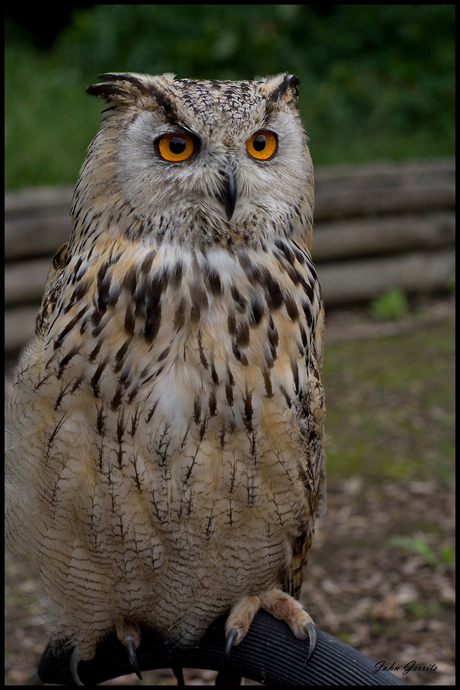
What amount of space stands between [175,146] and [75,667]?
4.29ft

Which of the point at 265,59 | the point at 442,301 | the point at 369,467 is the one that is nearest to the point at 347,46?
the point at 265,59

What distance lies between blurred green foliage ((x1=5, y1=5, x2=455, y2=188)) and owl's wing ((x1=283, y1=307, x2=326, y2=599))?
201 inches

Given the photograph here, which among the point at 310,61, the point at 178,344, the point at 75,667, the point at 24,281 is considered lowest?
the point at 75,667

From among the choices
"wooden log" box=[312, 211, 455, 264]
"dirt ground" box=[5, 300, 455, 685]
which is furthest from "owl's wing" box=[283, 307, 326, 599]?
"wooden log" box=[312, 211, 455, 264]

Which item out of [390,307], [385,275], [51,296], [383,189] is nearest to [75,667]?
[51,296]

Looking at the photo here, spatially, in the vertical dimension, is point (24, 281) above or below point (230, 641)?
above

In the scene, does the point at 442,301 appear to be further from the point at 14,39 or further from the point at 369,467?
the point at 14,39

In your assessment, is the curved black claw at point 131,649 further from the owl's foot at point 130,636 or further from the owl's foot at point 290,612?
the owl's foot at point 290,612

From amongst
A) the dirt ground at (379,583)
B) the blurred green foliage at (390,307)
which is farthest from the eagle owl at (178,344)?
the blurred green foliage at (390,307)

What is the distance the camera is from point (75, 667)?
1.91 metres

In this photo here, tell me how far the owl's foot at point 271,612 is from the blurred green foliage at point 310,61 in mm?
5224

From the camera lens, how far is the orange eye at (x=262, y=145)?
1.54 meters

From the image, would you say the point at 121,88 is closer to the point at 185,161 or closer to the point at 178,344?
the point at 185,161

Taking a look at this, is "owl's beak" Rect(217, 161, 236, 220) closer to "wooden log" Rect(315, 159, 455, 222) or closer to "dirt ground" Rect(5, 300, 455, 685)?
"dirt ground" Rect(5, 300, 455, 685)
